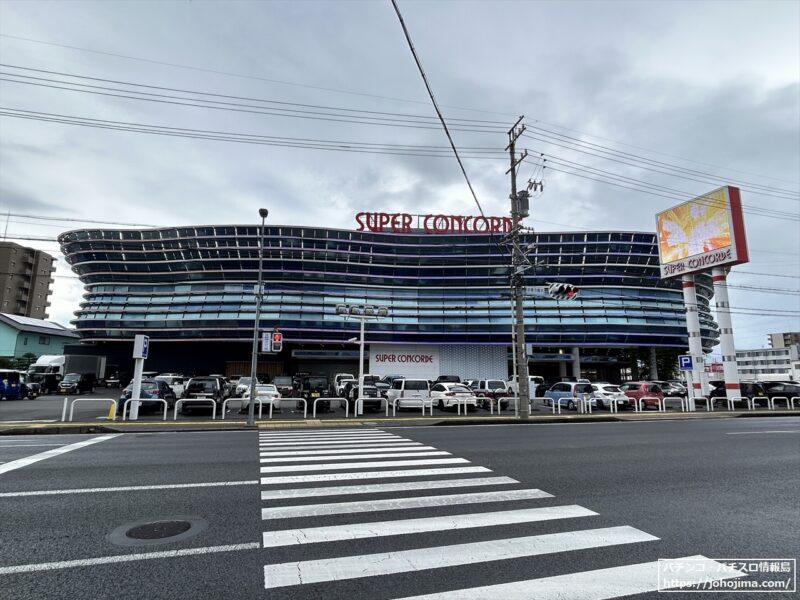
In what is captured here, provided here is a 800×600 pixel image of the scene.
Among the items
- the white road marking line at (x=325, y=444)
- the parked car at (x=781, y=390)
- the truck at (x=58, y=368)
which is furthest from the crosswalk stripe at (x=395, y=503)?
the truck at (x=58, y=368)

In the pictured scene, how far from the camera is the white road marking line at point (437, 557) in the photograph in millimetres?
3670

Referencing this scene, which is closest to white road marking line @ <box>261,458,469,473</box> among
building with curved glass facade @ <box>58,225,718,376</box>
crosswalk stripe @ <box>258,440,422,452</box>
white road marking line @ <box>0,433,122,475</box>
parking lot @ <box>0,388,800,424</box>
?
crosswalk stripe @ <box>258,440,422,452</box>

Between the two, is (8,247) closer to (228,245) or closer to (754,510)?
(228,245)

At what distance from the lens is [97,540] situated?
4457 mm

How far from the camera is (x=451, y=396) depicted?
2216cm

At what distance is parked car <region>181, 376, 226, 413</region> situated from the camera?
754 inches

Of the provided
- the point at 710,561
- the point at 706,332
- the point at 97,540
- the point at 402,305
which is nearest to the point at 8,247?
the point at 402,305

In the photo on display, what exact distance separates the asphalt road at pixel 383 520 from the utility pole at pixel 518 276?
8.99 metres

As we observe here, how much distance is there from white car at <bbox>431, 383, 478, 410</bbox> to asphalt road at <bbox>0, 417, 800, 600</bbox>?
11934 mm

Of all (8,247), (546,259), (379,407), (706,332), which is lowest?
(379,407)

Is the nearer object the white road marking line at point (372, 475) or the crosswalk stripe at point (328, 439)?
the white road marking line at point (372, 475)

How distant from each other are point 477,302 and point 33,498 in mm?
55556

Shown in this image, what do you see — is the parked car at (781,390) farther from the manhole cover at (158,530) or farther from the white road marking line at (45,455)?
the white road marking line at (45,455)

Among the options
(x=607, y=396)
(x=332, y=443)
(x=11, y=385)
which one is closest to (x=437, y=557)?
(x=332, y=443)
